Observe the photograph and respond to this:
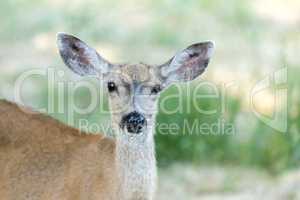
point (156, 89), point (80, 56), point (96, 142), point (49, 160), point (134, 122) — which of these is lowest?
point (49, 160)

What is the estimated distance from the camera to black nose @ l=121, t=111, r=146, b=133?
27.4 feet

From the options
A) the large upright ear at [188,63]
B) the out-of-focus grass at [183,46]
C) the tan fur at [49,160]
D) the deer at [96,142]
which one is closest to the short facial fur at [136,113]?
the deer at [96,142]

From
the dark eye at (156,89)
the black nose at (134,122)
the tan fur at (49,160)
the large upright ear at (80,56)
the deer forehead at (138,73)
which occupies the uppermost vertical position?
A: the large upright ear at (80,56)

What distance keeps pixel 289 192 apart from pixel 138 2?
15.1 feet

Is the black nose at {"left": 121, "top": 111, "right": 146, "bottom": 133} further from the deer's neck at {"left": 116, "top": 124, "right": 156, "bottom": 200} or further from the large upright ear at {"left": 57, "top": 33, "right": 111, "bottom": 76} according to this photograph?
the large upright ear at {"left": 57, "top": 33, "right": 111, "bottom": 76}

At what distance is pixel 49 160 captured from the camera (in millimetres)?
9078

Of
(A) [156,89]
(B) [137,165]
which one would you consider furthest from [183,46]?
(B) [137,165]

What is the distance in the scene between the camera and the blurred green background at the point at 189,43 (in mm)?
11703

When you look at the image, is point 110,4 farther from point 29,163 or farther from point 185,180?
point 29,163

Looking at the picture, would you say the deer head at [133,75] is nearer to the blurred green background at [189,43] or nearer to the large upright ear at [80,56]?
the large upright ear at [80,56]

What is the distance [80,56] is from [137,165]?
3.21 ft

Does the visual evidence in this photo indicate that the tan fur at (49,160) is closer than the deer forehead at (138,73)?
No

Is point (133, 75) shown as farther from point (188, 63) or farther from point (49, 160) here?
point (49, 160)

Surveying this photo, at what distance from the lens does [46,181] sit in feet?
29.6
